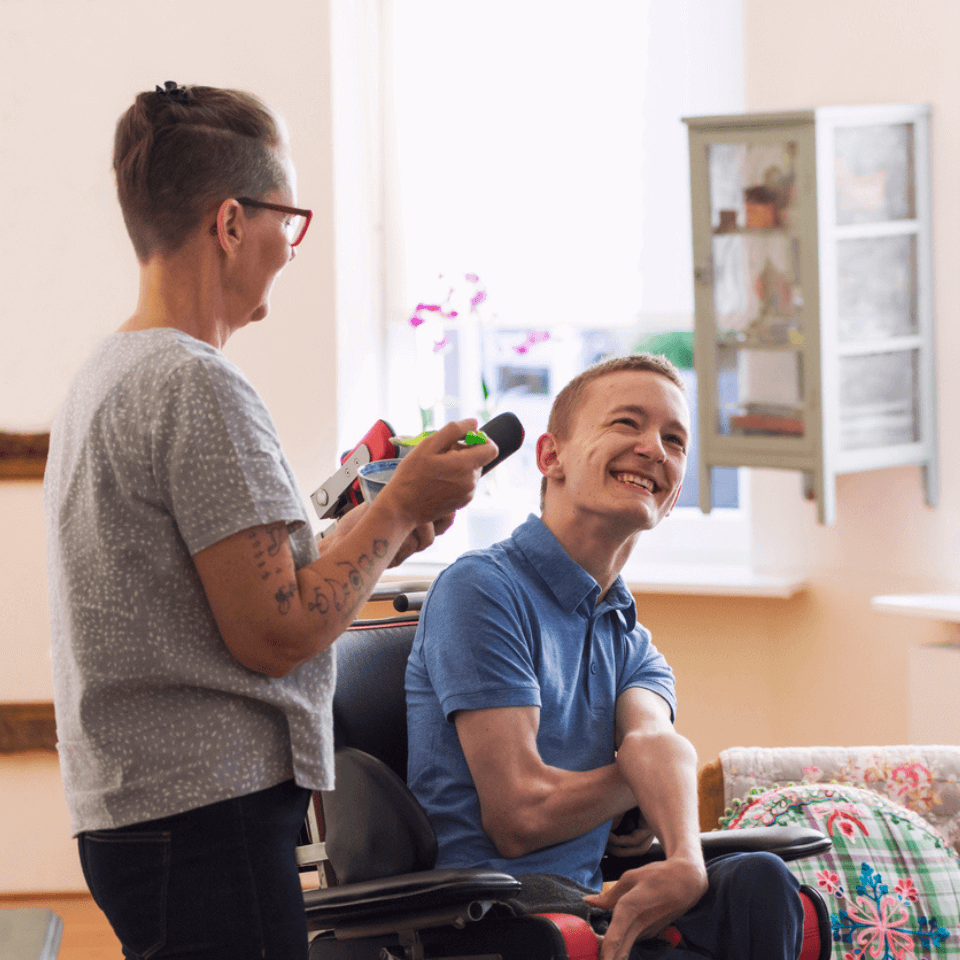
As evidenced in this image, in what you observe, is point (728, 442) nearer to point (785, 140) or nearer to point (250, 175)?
point (785, 140)

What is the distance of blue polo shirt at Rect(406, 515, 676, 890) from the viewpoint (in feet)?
5.03

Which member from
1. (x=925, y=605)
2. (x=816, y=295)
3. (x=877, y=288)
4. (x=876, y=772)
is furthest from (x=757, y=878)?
(x=877, y=288)

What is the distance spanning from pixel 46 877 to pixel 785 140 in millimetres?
2847

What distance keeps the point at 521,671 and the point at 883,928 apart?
0.90m

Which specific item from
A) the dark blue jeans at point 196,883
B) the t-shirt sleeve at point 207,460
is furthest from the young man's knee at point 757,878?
the t-shirt sleeve at point 207,460

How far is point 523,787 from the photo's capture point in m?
1.47

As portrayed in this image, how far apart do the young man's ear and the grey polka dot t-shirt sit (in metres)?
0.75

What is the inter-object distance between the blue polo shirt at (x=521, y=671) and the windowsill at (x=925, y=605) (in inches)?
51.7

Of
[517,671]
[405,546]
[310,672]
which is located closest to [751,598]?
[517,671]

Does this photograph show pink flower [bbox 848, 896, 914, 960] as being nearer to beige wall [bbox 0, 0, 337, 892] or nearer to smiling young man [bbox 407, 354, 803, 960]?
smiling young man [bbox 407, 354, 803, 960]

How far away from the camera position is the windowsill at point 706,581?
321 centimetres

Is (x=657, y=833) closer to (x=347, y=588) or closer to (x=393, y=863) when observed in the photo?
(x=393, y=863)

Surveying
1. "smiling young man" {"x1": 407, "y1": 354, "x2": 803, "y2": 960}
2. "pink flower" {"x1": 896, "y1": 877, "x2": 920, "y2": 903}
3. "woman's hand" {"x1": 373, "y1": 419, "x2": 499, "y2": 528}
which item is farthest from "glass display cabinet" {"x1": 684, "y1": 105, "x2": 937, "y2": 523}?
"woman's hand" {"x1": 373, "y1": 419, "x2": 499, "y2": 528}

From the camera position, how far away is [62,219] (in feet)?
10.5
